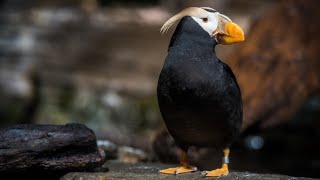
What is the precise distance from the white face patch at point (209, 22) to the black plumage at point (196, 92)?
2 cm

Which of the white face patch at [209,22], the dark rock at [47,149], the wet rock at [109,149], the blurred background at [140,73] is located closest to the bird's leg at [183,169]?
the dark rock at [47,149]

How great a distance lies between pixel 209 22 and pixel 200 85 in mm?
316

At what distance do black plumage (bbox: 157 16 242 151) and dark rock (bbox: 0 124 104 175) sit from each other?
0.45 meters

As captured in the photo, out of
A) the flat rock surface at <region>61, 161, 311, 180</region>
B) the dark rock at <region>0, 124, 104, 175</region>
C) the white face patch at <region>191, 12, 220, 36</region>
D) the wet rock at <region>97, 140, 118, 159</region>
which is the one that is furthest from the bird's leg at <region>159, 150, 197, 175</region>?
the wet rock at <region>97, 140, 118, 159</region>

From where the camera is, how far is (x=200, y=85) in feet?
9.57

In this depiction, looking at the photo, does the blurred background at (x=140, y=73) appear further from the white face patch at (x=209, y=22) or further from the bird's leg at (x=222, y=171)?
the white face patch at (x=209, y=22)

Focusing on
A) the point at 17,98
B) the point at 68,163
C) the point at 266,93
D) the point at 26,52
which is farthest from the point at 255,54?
the point at 26,52

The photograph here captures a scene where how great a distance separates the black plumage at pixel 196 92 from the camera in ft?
9.61

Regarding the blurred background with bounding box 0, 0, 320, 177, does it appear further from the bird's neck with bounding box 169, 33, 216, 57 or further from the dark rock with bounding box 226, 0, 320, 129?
the bird's neck with bounding box 169, 33, 216, 57

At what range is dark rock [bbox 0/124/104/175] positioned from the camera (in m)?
3.01

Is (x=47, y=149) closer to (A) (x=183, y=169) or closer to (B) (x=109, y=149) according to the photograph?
(A) (x=183, y=169)

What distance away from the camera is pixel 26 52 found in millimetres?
8641

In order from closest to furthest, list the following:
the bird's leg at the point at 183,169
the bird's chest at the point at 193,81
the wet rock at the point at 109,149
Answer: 1. the bird's chest at the point at 193,81
2. the bird's leg at the point at 183,169
3. the wet rock at the point at 109,149

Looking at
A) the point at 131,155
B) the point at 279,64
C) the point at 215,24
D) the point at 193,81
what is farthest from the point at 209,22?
the point at 279,64
